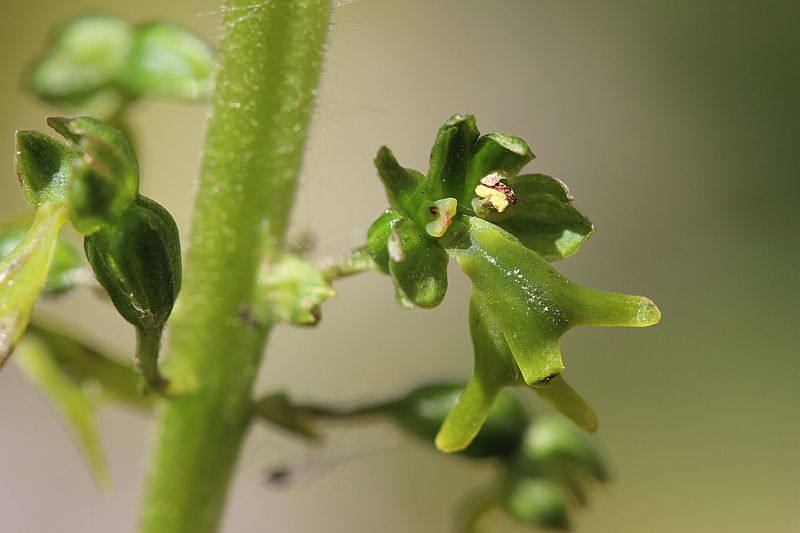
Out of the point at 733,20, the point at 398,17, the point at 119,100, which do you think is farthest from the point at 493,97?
the point at 119,100

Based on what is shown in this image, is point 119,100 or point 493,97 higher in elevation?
point 119,100

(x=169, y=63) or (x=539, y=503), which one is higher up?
(x=169, y=63)

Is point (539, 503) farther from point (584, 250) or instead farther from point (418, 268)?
point (584, 250)

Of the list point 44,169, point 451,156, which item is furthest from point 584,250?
point 44,169

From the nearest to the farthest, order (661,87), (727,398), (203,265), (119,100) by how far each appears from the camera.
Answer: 1. (203,265)
2. (119,100)
3. (727,398)
4. (661,87)

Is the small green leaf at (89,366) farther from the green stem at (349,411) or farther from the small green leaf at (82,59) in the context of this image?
the small green leaf at (82,59)

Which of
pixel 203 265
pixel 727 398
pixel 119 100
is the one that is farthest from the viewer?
pixel 727 398

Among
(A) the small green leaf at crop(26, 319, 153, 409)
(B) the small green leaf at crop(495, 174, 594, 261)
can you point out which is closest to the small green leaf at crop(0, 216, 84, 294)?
(A) the small green leaf at crop(26, 319, 153, 409)

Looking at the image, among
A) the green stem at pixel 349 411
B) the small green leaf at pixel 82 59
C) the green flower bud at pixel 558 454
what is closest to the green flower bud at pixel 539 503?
the green flower bud at pixel 558 454

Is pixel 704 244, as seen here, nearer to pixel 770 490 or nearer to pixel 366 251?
pixel 770 490
